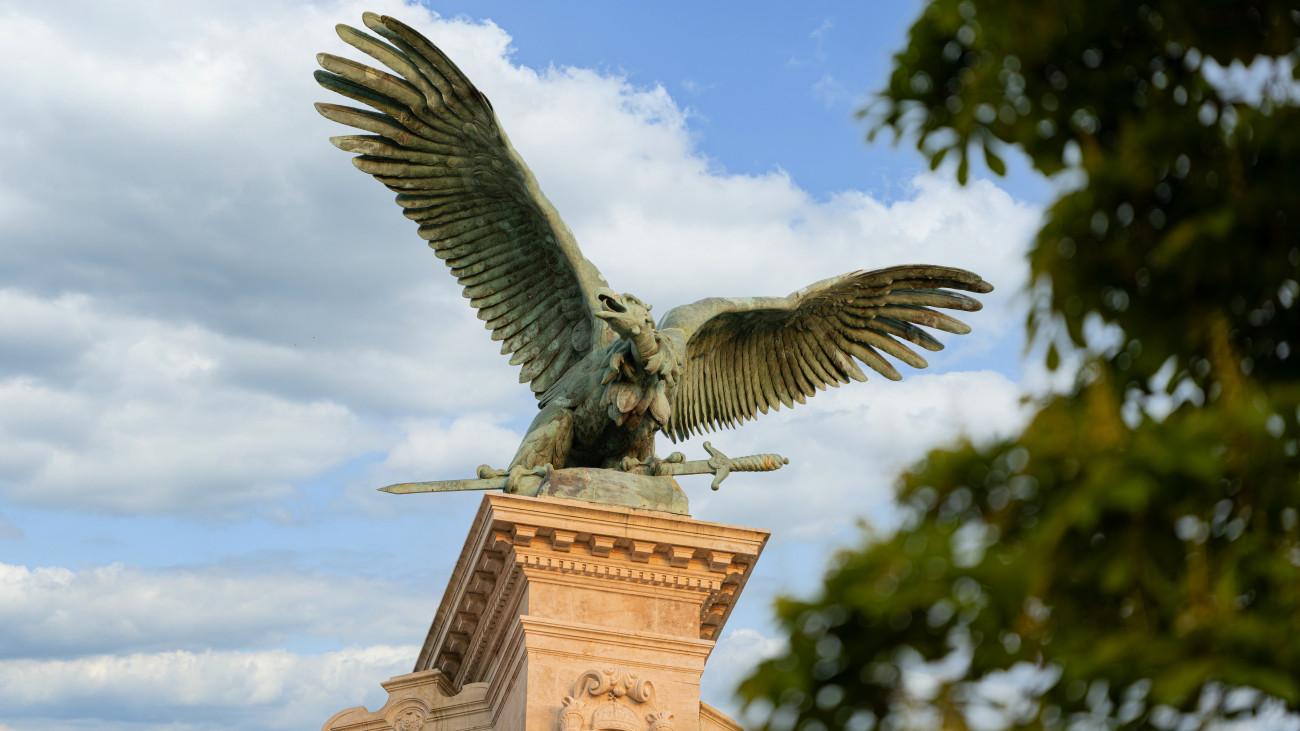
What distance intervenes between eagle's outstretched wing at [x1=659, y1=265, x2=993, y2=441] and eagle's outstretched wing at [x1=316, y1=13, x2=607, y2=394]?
1472 mm

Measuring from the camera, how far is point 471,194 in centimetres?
1645

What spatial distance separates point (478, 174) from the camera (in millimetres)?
16281

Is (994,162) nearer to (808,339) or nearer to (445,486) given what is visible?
(445,486)

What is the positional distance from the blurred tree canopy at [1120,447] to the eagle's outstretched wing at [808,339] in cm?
1029

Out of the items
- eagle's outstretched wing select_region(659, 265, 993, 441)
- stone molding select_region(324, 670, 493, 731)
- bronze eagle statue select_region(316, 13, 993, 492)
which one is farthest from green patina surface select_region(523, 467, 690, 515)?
stone molding select_region(324, 670, 493, 731)

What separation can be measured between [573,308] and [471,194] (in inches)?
60.3

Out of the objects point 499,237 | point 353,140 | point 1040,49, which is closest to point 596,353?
point 499,237

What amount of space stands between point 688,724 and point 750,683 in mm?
8662

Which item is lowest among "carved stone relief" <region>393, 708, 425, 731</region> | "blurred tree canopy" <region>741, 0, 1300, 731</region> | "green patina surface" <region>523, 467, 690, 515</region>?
"blurred tree canopy" <region>741, 0, 1300, 731</region>

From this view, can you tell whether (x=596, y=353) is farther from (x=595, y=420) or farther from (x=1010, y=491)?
(x=1010, y=491)

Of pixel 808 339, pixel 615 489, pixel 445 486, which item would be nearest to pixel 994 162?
pixel 615 489

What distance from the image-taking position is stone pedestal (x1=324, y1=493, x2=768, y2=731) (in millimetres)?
14234

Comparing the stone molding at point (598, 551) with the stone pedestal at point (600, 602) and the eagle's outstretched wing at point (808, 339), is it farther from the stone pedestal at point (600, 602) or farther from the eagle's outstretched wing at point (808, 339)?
the eagle's outstretched wing at point (808, 339)

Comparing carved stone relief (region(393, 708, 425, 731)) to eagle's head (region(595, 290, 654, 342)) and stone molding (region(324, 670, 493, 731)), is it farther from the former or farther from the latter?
eagle's head (region(595, 290, 654, 342))
